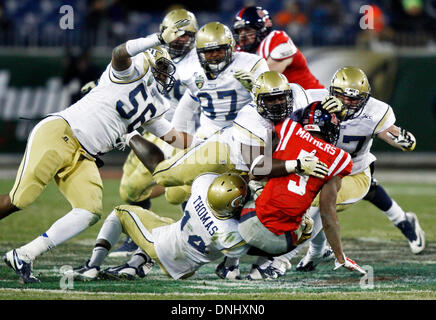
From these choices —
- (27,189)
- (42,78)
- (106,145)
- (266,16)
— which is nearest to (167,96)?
(266,16)

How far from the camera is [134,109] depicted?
18.3 ft

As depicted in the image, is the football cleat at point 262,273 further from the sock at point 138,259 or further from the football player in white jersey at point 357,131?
the sock at point 138,259

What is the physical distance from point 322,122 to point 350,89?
808mm

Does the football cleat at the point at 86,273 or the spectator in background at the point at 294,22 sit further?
the spectator in background at the point at 294,22

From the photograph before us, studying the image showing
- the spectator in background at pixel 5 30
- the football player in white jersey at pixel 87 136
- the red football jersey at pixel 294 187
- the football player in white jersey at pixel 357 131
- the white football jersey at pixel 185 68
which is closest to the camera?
Answer: the red football jersey at pixel 294 187

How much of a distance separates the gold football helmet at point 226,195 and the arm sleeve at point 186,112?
5.82ft

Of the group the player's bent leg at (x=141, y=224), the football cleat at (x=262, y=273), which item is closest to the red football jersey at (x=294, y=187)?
the football cleat at (x=262, y=273)

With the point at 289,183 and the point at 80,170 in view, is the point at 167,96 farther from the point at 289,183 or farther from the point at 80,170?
the point at 289,183

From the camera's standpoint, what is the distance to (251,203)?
16.9 ft

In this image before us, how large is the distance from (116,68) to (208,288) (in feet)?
5.29

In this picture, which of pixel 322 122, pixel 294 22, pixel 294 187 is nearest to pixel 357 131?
pixel 322 122

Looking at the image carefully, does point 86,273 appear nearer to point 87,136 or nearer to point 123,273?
point 123,273

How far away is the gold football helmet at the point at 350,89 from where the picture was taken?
5.76 m

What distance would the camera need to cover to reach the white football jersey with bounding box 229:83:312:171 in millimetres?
5449
